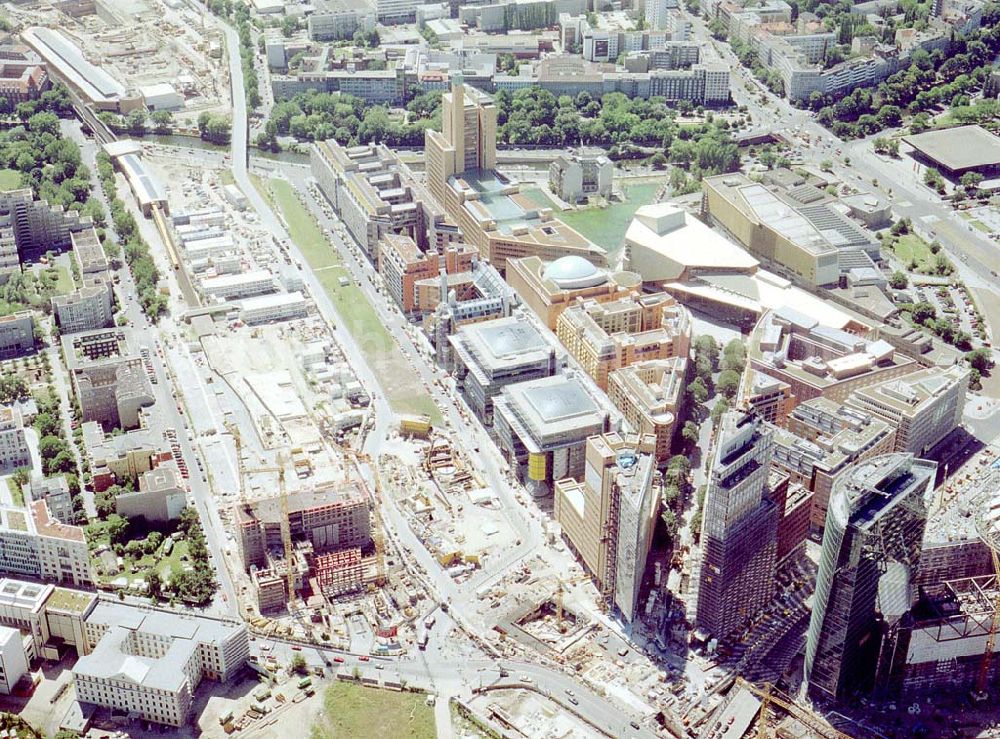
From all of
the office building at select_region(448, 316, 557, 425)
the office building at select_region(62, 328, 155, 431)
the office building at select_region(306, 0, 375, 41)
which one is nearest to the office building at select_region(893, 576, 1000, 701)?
the office building at select_region(448, 316, 557, 425)

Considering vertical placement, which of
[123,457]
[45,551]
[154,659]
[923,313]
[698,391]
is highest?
[923,313]

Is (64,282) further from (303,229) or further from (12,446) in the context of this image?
(12,446)

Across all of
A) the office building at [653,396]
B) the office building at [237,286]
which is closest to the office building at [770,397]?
the office building at [653,396]

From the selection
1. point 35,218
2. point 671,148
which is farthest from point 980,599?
point 35,218

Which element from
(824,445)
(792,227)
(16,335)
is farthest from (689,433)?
(16,335)

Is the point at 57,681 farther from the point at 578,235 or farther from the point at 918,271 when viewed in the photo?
the point at 918,271
